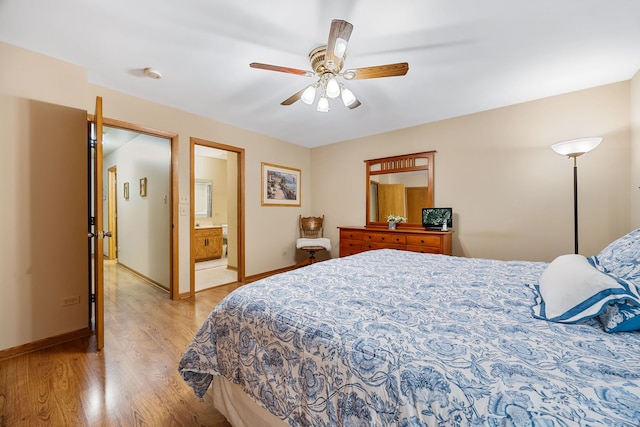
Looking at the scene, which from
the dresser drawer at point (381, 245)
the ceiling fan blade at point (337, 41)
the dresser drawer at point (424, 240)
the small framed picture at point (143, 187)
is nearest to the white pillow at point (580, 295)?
the ceiling fan blade at point (337, 41)

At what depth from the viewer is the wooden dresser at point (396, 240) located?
3.21 meters

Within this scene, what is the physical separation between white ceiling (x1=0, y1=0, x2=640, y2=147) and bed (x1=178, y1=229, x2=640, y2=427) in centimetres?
158

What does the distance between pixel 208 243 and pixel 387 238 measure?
400 centimetres

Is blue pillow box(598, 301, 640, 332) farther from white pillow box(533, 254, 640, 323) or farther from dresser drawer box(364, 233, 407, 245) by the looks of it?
dresser drawer box(364, 233, 407, 245)

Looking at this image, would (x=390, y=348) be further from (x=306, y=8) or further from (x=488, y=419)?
(x=306, y=8)

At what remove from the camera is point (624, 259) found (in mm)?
1192

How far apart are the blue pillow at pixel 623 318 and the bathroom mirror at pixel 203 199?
264 inches

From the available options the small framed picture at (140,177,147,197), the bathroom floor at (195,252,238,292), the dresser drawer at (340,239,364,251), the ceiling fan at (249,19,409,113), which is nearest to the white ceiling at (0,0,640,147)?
the ceiling fan at (249,19,409,113)

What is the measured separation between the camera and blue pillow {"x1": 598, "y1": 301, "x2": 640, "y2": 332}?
33.5 inches

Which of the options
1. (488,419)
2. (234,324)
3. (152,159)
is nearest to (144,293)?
(152,159)

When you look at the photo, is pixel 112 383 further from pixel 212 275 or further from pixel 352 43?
pixel 352 43

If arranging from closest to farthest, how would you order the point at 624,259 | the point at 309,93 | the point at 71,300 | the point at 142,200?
the point at 624,259
the point at 309,93
the point at 71,300
the point at 142,200

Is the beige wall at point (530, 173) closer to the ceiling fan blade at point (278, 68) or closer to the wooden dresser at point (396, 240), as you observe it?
the wooden dresser at point (396, 240)

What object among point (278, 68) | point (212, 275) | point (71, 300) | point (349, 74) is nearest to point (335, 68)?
point (349, 74)
